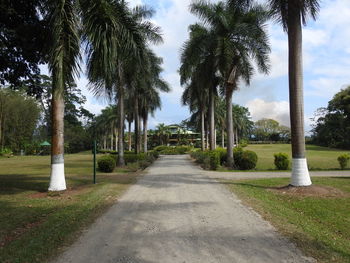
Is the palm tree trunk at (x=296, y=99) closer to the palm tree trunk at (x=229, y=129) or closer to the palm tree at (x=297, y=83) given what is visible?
the palm tree at (x=297, y=83)

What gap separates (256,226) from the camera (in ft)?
19.2

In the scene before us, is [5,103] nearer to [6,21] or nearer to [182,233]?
[6,21]

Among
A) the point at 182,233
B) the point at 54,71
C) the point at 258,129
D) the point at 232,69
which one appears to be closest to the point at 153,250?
the point at 182,233

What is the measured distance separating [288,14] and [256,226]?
817 centimetres

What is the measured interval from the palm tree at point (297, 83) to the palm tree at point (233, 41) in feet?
26.1

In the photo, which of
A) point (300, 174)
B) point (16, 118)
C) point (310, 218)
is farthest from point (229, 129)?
point (16, 118)

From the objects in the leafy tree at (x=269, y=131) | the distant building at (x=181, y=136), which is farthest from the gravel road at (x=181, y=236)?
the leafy tree at (x=269, y=131)

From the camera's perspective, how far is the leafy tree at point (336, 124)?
57044mm

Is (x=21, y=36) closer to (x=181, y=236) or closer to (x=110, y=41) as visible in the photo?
(x=110, y=41)

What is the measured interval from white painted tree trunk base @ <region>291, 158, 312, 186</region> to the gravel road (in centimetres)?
312

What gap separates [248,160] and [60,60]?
13512 millimetres

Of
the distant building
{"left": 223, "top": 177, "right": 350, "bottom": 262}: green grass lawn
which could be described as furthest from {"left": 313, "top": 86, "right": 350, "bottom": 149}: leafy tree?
{"left": 223, "top": 177, "right": 350, "bottom": 262}: green grass lawn

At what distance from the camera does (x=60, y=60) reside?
9.63 m

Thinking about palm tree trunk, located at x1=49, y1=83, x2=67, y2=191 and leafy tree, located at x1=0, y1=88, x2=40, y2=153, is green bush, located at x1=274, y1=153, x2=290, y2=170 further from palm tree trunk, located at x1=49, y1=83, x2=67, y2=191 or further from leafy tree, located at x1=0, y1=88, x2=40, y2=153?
leafy tree, located at x1=0, y1=88, x2=40, y2=153
